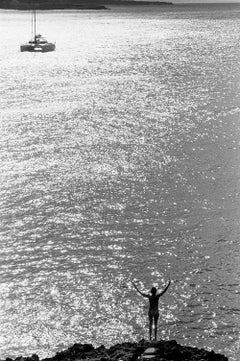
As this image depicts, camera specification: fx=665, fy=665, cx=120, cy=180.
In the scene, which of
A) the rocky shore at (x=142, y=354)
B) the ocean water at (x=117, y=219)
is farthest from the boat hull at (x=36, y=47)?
the rocky shore at (x=142, y=354)

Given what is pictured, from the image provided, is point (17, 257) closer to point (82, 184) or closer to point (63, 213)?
point (63, 213)

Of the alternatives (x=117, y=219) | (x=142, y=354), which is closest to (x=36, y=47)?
(x=117, y=219)

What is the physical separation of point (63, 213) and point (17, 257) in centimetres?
853

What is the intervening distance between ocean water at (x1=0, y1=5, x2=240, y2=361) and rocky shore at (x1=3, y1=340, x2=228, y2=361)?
4.73 meters

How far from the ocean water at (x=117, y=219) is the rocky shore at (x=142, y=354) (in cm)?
473

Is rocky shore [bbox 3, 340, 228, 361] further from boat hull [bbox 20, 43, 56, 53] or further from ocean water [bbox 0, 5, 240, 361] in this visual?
boat hull [bbox 20, 43, 56, 53]

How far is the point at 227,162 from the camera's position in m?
59.8

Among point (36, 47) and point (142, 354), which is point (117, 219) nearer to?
point (142, 354)

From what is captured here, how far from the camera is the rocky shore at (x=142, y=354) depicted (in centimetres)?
2398

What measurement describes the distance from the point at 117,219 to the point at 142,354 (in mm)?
22668

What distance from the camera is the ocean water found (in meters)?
33.0

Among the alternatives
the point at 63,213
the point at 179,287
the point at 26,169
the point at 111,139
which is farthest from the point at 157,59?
the point at 179,287

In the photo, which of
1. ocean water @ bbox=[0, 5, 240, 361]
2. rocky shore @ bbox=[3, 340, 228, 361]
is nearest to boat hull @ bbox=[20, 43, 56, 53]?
ocean water @ bbox=[0, 5, 240, 361]

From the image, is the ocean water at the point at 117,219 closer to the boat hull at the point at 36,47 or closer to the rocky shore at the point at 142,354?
the rocky shore at the point at 142,354
